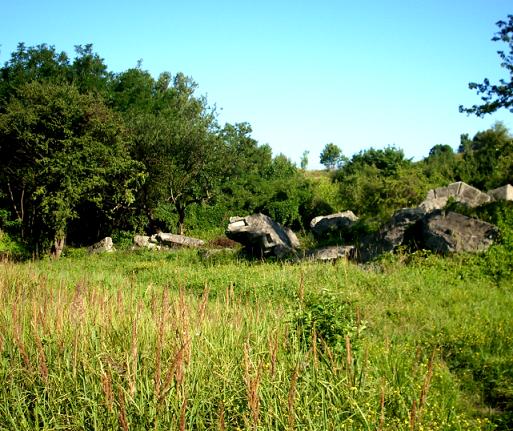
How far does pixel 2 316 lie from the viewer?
19.7ft

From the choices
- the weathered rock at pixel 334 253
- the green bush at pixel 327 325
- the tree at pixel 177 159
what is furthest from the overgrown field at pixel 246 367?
the tree at pixel 177 159

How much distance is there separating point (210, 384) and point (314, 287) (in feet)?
17.9

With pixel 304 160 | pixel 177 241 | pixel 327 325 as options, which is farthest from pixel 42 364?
pixel 304 160

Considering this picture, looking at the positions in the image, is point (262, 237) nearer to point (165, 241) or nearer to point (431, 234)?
point (431, 234)

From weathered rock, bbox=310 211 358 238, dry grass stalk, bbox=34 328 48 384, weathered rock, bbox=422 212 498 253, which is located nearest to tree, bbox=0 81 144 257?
weathered rock, bbox=310 211 358 238

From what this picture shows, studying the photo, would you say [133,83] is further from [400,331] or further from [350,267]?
[400,331]

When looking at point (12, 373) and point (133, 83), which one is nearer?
point (12, 373)

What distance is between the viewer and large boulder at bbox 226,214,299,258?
16.6 m

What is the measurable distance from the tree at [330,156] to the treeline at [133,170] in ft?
96.2

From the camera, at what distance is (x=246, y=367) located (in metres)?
3.37

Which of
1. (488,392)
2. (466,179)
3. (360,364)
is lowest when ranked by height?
(488,392)

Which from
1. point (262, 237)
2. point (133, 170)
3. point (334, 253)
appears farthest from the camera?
point (133, 170)

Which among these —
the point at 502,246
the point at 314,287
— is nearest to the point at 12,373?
the point at 314,287

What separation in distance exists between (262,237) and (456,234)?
646 centimetres
